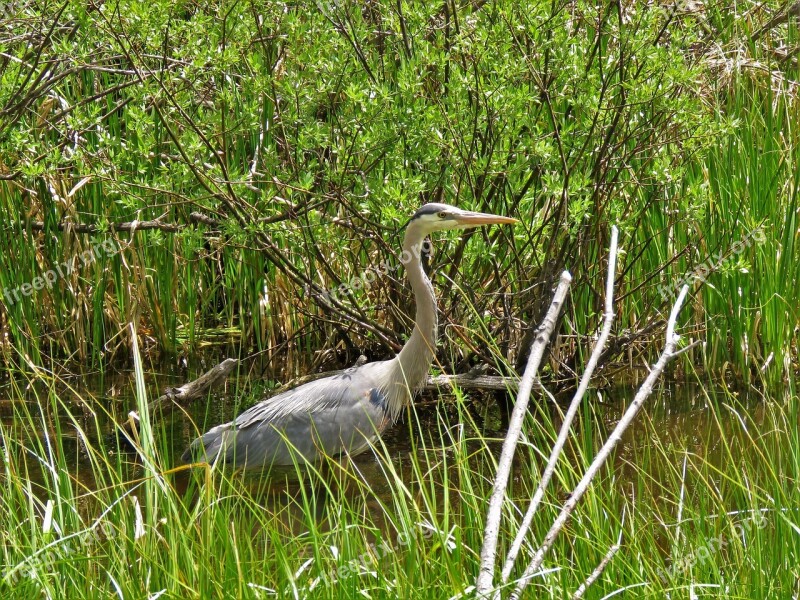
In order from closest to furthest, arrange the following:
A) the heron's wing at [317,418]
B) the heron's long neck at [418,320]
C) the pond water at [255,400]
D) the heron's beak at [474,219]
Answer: the heron's beak at [474,219]
the heron's long neck at [418,320]
the pond water at [255,400]
the heron's wing at [317,418]

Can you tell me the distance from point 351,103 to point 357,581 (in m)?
2.72

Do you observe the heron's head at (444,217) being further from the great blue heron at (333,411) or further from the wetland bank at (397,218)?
the great blue heron at (333,411)

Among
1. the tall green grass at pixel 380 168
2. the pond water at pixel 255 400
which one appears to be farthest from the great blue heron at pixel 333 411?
the tall green grass at pixel 380 168

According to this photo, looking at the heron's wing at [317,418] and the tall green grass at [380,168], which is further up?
the tall green grass at [380,168]

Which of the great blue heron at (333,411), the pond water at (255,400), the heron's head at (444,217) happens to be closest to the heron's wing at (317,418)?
the great blue heron at (333,411)

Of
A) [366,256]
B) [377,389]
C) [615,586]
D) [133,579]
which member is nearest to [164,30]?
[366,256]

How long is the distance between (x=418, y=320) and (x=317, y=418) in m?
0.78

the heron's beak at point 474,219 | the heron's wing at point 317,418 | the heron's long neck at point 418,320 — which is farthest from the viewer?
the heron's wing at point 317,418

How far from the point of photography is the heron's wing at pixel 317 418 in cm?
503

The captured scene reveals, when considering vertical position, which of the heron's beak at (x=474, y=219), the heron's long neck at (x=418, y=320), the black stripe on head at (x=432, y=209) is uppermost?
the black stripe on head at (x=432, y=209)

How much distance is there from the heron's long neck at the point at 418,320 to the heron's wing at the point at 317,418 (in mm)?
243

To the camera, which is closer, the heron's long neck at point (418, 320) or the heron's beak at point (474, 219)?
the heron's beak at point (474, 219)

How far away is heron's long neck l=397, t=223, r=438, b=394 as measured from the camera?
15.0 feet

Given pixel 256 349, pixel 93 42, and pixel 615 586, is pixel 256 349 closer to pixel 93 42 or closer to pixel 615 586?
pixel 93 42
